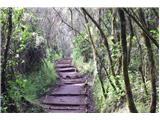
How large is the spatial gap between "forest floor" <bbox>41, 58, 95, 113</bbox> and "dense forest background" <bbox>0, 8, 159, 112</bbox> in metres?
0.08

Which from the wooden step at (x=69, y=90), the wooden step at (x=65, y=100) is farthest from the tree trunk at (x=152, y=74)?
the wooden step at (x=69, y=90)

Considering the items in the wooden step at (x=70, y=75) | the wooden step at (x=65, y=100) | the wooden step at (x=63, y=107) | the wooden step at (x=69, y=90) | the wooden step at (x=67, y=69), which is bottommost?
the wooden step at (x=63, y=107)

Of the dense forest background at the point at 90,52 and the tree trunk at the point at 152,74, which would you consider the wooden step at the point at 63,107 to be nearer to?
the dense forest background at the point at 90,52

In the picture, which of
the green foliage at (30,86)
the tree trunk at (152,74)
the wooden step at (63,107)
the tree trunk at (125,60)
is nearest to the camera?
the tree trunk at (125,60)

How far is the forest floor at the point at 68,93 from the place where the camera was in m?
3.54

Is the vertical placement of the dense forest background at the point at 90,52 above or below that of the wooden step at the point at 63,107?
above

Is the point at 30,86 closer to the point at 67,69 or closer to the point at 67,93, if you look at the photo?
the point at 67,93

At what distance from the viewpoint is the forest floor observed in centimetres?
354

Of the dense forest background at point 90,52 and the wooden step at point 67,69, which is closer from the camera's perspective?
the dense forest background at point 90,52

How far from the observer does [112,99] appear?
163 inches

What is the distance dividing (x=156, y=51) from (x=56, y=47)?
47.4 inches

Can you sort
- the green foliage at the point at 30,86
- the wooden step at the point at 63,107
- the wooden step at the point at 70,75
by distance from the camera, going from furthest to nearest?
the wooden step at the point at 70,75
the green foliage at the point at 30,86
the wooden step at the point at 63,107

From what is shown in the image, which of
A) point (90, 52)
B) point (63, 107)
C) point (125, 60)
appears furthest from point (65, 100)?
point (125, 60)
